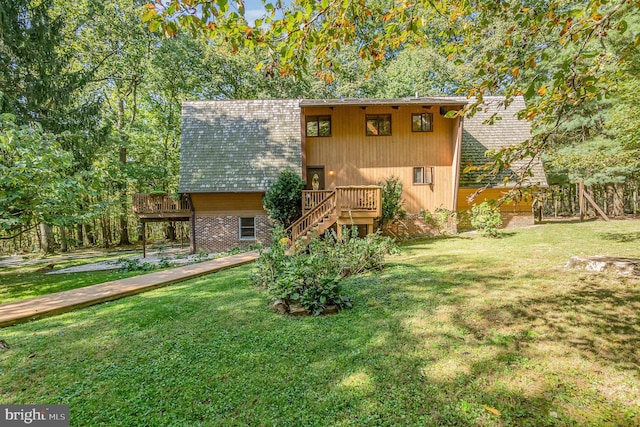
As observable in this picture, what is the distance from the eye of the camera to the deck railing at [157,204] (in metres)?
14.0

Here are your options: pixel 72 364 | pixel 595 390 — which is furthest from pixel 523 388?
pixel 72 364

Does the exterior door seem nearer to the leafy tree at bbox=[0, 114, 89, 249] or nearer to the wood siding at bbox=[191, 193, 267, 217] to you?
the wood siding at bbox=[191, 193, 267, 217]

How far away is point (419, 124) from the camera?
1366cm

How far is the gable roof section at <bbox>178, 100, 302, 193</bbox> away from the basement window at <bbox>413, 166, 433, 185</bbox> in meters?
5.24

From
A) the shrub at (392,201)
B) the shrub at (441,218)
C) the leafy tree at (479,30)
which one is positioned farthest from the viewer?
the shrub at (441,218)

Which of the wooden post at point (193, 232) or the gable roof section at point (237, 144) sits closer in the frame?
the gable roof section at point (237, 144)

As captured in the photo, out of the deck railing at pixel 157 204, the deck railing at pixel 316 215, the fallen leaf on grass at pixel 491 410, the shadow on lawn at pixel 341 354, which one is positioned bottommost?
the fallen leaf on grass at pixel 491 410

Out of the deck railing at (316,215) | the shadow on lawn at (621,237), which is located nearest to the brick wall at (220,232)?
the deck railing at (316,215)

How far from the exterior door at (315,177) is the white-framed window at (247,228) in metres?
3.13

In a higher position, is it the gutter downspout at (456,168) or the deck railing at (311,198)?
the gutter downspout at (456,168)

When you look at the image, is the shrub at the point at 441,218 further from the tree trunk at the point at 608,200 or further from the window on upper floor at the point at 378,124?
the tree trunk at the point at 608,200

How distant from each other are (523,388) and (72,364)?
4.70 m

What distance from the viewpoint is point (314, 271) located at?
17.0 feet

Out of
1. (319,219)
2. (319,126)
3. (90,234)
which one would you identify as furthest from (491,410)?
(90,234)
